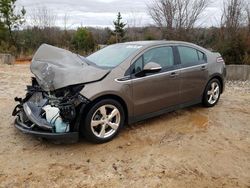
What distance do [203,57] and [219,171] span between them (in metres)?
2.85

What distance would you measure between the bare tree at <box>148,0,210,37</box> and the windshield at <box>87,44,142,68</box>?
34.5ft

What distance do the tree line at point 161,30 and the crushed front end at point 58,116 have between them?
7.56 meters

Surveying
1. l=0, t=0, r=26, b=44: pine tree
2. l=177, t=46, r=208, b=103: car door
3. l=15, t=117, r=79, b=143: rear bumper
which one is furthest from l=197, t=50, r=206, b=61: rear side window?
l=0, t=0, r=26, b=44: pine tree

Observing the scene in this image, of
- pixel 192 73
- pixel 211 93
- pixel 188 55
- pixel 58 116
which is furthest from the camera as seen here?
pixel 211 93

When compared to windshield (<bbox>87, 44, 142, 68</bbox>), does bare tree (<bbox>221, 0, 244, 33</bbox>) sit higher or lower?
higher

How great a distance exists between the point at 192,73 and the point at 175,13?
1139 cm

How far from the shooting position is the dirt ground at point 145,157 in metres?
3.28

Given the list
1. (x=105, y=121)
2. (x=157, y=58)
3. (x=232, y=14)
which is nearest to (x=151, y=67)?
(x=157, y=58)

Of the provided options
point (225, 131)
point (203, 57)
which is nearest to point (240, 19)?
point (203, 57)

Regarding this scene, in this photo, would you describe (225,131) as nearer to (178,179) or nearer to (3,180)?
(178,179)

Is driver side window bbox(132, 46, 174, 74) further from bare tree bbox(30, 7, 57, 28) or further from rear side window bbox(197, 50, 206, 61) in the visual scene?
bare tree bbox(30, 7, 57, 28)

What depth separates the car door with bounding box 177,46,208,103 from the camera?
17.1ft

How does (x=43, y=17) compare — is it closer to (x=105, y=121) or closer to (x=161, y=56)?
(x=161, y=56)

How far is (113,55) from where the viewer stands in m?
4.97
